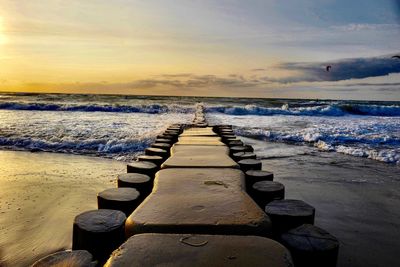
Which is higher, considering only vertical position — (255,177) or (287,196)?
(255,177)

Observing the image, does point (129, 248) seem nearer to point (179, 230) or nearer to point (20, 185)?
point (179, 230)

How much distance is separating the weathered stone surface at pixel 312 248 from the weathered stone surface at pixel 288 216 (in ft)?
0.67

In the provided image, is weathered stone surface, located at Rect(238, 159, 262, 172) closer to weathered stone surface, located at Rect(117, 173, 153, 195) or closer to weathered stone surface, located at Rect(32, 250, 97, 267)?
weathered stone surface, located at Rect(117, 173, 153, 195)

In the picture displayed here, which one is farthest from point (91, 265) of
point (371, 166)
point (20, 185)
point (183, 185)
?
point (371, 166)

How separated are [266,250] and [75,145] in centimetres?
805

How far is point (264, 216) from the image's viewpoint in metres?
1.97

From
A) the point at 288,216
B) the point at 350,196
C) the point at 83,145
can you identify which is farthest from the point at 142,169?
the point at 83,145

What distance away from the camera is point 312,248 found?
5.40ft

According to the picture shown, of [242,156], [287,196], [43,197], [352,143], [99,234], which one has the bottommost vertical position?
[43,197]

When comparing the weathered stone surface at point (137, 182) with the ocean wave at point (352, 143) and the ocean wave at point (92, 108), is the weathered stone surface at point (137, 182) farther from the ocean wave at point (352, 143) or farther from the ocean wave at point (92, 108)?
the ocean wave at point (92, 108)

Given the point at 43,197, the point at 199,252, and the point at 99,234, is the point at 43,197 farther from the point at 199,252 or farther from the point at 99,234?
the point at 199,252

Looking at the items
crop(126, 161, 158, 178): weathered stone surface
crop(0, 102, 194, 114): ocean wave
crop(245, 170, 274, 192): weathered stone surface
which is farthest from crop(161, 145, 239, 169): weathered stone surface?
crop(0, 102, 194, 114): ocean wave

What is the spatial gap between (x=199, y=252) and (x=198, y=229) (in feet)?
1.00

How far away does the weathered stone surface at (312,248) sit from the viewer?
1626mm
